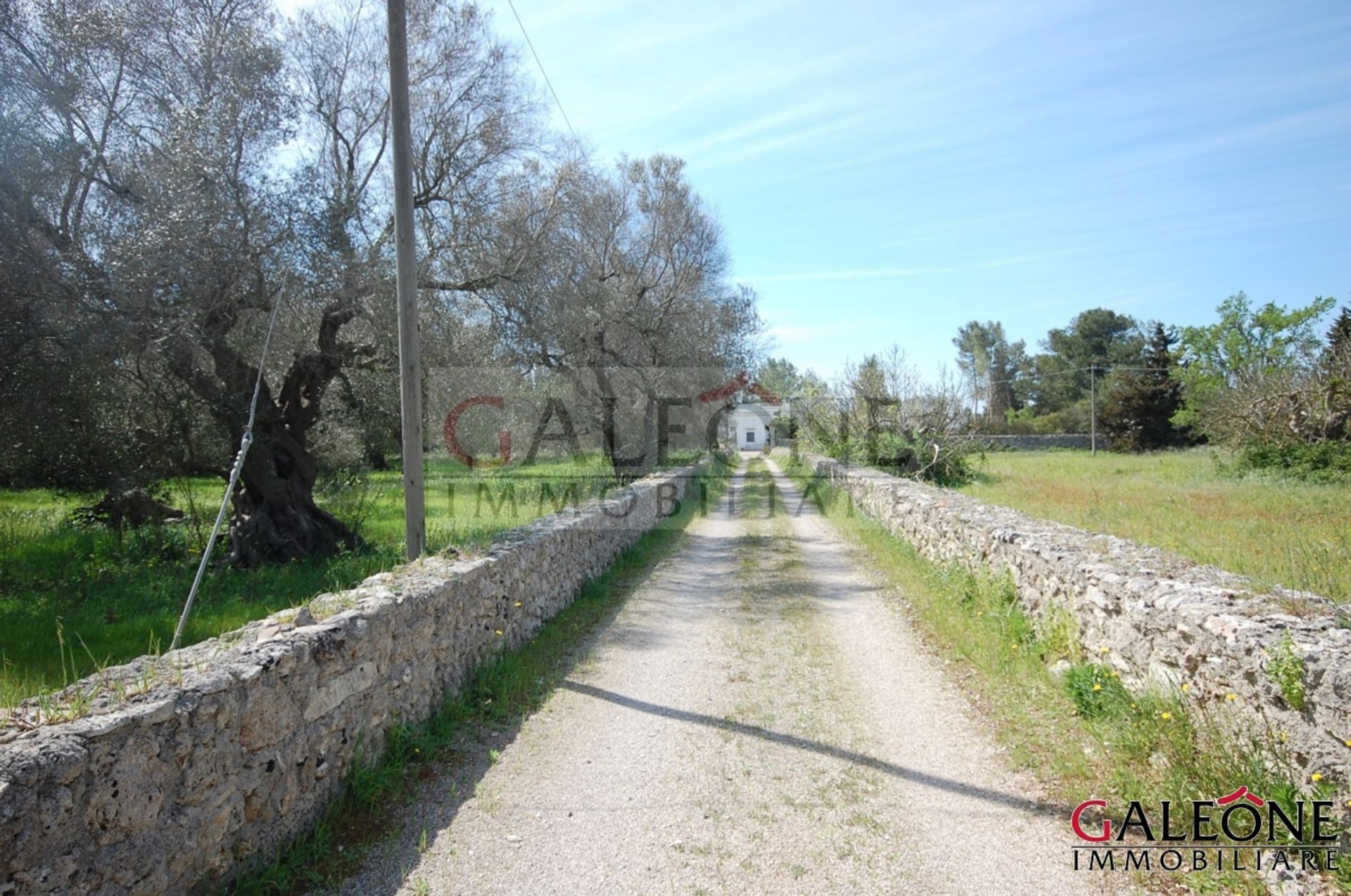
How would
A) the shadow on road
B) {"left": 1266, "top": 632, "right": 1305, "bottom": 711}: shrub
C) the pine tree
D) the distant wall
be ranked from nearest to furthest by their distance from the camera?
{"left": 1266, "top": 632, "right": 1305, "bottom": 711}: shrub → the shadow on road → the pine tree → the distant wall

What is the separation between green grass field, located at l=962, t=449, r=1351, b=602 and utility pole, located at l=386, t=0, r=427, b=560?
20.4ft

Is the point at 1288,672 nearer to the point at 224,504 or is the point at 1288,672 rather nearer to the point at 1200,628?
the point at 1200,628

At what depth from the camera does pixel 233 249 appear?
8203 millimetres

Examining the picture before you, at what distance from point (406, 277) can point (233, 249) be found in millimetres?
2996

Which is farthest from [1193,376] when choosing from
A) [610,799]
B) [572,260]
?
[610,799]

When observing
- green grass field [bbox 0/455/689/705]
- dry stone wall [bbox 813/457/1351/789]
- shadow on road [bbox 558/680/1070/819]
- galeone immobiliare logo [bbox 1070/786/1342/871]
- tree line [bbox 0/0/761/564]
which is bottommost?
shadow on road [bbox 558/680/1070/819]

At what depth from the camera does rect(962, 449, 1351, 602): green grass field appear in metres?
5.85

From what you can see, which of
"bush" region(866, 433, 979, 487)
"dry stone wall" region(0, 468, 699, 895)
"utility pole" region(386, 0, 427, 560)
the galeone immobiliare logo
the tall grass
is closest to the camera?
"dry stone wall" region(0, 468, 699, 895)

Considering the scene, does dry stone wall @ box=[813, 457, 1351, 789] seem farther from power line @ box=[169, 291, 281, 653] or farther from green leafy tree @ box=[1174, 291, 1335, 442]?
green leafy tree @ box=[1174, 291, 1335, 442]

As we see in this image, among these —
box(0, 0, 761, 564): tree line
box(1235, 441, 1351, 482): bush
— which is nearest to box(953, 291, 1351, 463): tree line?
box(1235, 441, 1351, 482): bush

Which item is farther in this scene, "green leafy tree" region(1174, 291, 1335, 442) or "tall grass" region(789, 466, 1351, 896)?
"green leafy tree" region(1174, 291, 1335, 442)

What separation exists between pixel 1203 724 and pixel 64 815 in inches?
189

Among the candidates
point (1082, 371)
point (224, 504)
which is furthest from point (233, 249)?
point (1082, 371)

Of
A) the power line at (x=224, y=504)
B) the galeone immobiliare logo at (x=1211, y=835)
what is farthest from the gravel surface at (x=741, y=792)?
the power line at (x=224, y=504)
